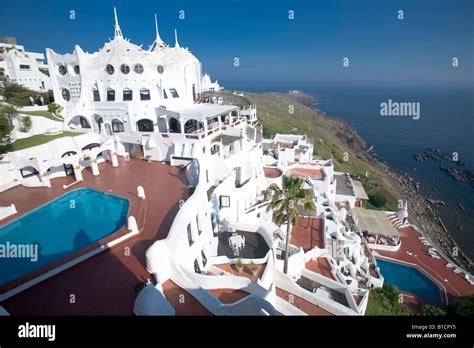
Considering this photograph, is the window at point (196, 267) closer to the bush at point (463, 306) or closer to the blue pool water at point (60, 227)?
the blue pool water at point (60, 227)

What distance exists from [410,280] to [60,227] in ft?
109

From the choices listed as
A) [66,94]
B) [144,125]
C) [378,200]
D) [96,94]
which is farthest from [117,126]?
[378,200]

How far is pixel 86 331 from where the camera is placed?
11.5 ft

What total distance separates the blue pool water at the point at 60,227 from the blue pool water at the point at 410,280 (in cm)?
2859

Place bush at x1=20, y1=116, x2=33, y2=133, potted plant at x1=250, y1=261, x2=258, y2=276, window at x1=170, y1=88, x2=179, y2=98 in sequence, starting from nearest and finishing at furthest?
1. potted plant at x1=250, y1=261, x2=258, y2=276
2. bush at x1=20, y1=116, x2=33, y2=133
3. window at x1=170, y1=88, x2=179, y2=98

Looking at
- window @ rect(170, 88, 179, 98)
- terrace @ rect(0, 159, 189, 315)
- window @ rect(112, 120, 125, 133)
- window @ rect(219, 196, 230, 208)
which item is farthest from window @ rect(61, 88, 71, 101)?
window @ rect(219, 196, 230, 208)

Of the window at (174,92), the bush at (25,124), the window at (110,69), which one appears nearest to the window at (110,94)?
the window at (110,69)

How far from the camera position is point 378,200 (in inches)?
1780

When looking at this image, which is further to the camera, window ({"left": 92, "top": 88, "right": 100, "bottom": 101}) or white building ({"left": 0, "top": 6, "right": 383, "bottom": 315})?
window ({"left": 92, "top": 88, "right": 100, "bottom": 101})

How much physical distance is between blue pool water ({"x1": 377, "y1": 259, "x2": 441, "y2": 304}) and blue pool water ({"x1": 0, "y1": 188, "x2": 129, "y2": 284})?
Result: 93.8ft

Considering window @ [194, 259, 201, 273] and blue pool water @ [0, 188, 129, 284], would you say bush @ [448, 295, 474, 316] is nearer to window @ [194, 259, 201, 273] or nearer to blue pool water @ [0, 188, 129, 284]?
window @ [194, 259, 201, 273]

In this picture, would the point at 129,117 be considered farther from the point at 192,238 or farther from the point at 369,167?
the point at 369,167

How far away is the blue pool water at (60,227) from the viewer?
8695mm

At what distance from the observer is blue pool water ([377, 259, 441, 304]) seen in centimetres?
2291
